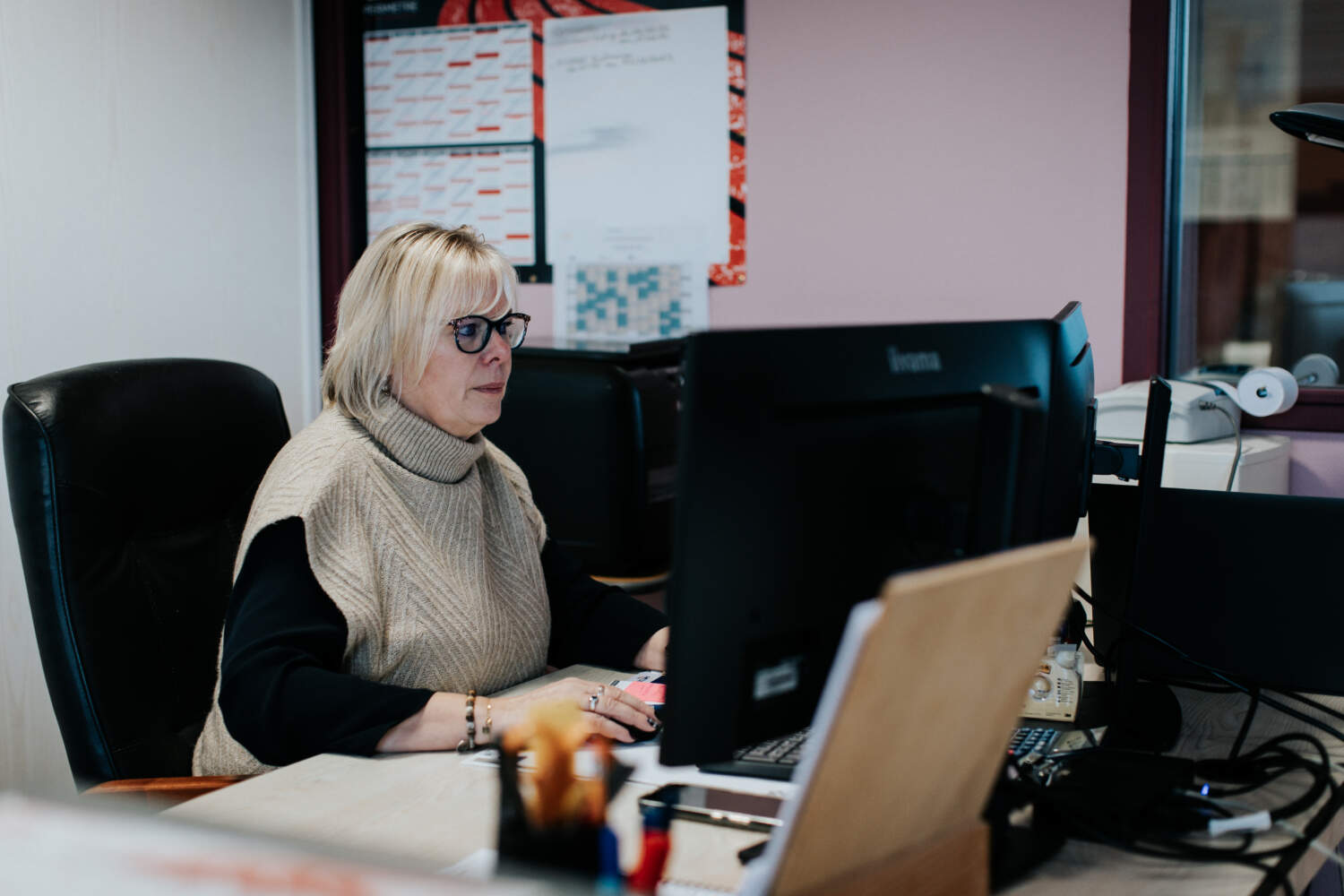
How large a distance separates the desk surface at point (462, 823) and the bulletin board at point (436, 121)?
1751 millimetres

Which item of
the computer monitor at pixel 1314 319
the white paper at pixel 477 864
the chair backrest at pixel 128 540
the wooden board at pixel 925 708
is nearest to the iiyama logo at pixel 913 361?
the wooden board at pixel 925 708

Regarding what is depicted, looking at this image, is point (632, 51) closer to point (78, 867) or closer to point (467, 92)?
point (467, 92)

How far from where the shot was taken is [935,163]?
256 cm

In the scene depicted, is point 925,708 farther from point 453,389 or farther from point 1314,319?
point 1314,319

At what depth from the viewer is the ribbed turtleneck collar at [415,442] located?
1548mm

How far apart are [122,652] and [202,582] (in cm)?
16

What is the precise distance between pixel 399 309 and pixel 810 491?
0.86 meters

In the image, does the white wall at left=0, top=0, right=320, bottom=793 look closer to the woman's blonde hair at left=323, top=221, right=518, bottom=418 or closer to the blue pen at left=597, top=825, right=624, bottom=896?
the woman's blonde hair at left=323, top=221, right=518, bottom=418

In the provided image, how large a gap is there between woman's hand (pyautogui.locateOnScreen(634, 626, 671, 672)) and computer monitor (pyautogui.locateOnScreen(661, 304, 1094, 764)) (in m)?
0.69

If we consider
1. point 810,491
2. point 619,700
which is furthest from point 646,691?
point 810,491

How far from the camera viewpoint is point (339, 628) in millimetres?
1391

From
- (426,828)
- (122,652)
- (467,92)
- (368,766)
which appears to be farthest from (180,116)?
(426,828)

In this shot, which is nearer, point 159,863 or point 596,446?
point 159,863

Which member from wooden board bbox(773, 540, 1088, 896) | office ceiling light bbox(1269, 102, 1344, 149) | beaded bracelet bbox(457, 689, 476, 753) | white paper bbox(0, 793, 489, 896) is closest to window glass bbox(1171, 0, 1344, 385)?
office ceiling light bbox(1269, 102, 1344, 149)
